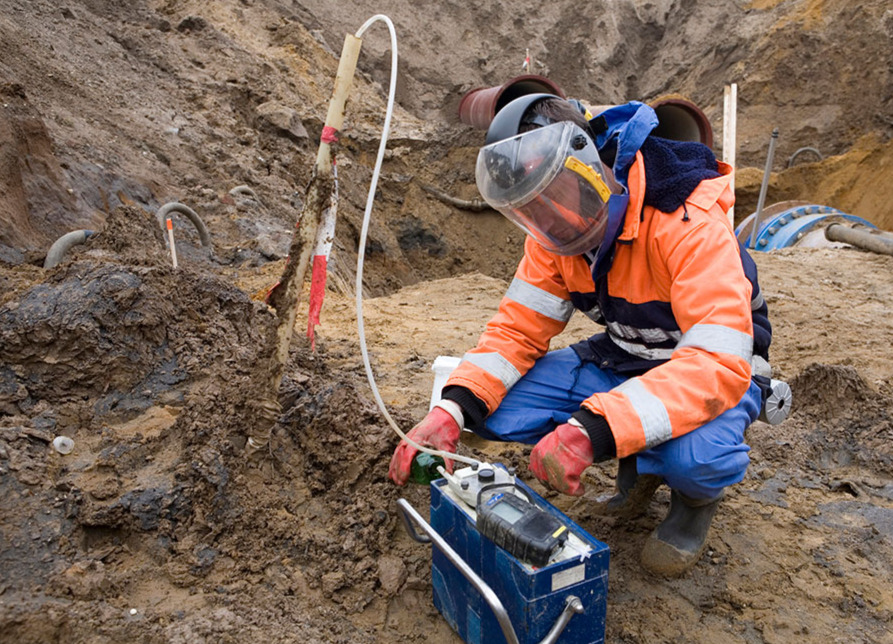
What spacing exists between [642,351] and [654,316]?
0.16 m

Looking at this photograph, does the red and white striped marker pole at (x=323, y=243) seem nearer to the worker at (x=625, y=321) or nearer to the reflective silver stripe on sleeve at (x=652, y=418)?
the worker at (x=625, y=321)

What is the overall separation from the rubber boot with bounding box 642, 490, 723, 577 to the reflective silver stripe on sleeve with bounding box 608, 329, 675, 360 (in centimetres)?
46

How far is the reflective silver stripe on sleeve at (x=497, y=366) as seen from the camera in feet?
7.78

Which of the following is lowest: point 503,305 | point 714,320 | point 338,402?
point 338,402

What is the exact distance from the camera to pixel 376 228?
27.3 ft

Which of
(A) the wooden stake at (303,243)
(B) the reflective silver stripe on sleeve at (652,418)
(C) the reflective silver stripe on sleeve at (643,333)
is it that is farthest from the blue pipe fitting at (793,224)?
(A) the wooden stake at (303,243)

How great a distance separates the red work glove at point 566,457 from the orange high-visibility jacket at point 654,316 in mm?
90

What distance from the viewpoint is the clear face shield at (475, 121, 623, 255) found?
1928mm

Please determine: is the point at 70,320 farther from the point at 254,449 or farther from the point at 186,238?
the point at 186,238

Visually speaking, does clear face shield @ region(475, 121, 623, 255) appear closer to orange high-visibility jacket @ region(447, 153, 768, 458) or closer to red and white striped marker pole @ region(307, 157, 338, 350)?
orange high-visibility jacket @ region(447, 153, 768, 458)

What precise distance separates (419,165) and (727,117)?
4.40 metres

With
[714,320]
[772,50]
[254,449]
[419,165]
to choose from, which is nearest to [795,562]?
[714,320]

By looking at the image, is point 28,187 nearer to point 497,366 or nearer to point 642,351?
point 497,366

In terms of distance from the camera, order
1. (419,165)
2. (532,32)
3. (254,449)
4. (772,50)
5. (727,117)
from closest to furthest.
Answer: (254,449) < (727,117) < (419,165) < (772,50) < (532,32)
